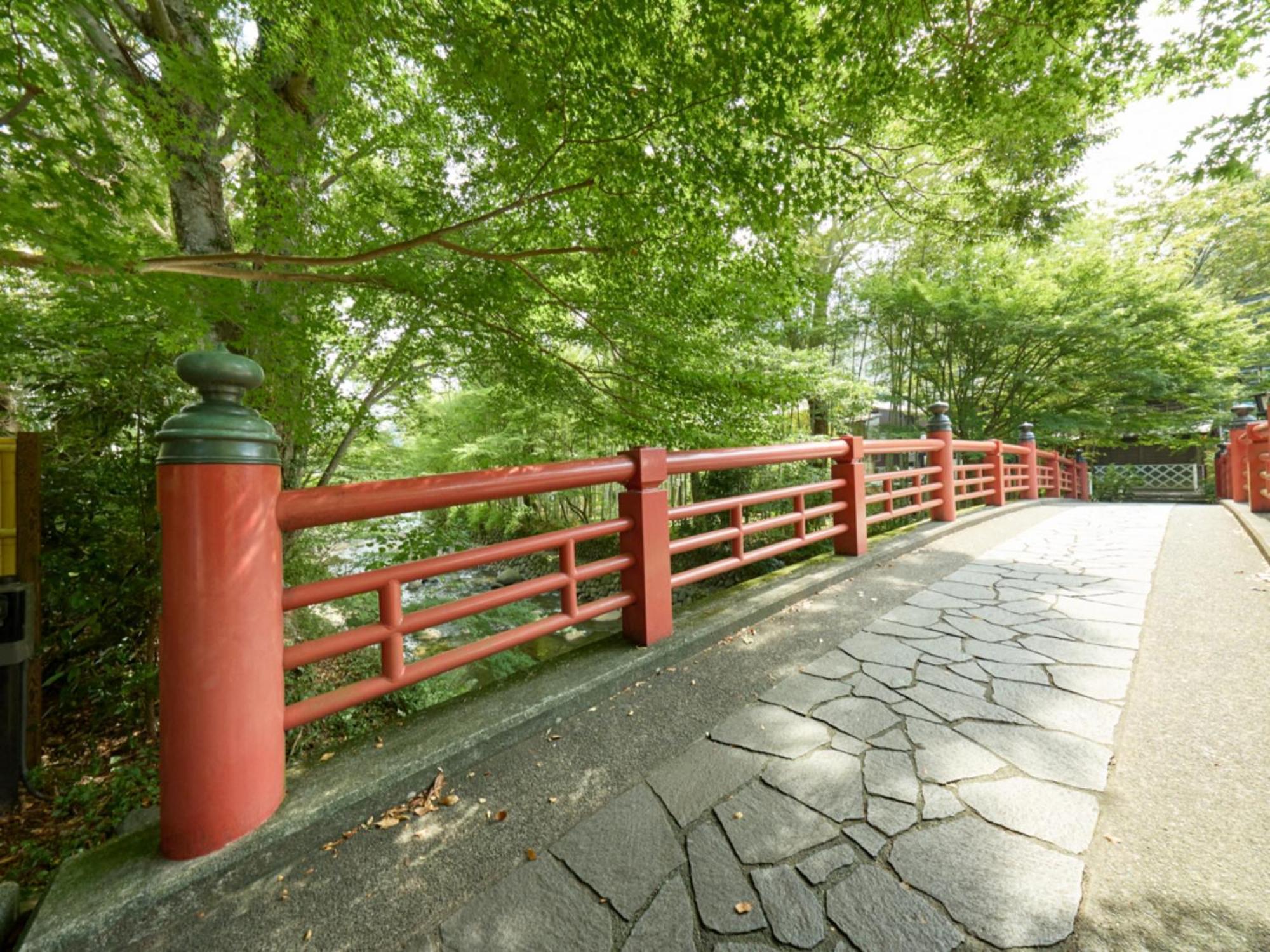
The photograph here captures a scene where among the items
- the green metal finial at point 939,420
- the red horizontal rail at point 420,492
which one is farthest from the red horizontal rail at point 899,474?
the red horizontal rail at point 420,492

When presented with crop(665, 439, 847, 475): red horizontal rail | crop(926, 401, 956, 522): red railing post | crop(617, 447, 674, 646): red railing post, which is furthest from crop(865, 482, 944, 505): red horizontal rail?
crop(617, 447, 674, 646): red railing post

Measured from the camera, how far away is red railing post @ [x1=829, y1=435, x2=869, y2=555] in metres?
3.74

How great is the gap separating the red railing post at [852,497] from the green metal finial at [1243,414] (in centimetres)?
799

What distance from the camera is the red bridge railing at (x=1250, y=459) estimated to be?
540 cm

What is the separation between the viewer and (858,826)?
50.1 inches

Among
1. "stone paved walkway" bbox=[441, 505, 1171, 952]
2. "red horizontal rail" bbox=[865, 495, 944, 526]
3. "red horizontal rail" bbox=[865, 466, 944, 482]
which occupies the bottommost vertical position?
"stone paved walkway" bbox=[441, 505, 1171, 952]

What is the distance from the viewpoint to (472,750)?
159 cm

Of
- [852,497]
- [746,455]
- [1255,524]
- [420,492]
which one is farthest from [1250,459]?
[420,492]

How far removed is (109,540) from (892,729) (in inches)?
149

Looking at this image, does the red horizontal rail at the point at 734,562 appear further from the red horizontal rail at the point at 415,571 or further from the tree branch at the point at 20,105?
the tree branch at the point at 20,105

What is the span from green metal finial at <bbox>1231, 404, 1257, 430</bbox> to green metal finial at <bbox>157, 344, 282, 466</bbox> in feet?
38.2

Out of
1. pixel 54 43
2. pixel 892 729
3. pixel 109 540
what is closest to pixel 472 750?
pixel 892 729

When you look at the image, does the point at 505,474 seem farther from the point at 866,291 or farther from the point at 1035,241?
the point at 866,291

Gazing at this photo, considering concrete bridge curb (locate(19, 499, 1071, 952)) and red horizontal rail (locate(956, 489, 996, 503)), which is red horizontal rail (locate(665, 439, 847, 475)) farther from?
red horizontal rail (locate(956, 489, 996, 503))
